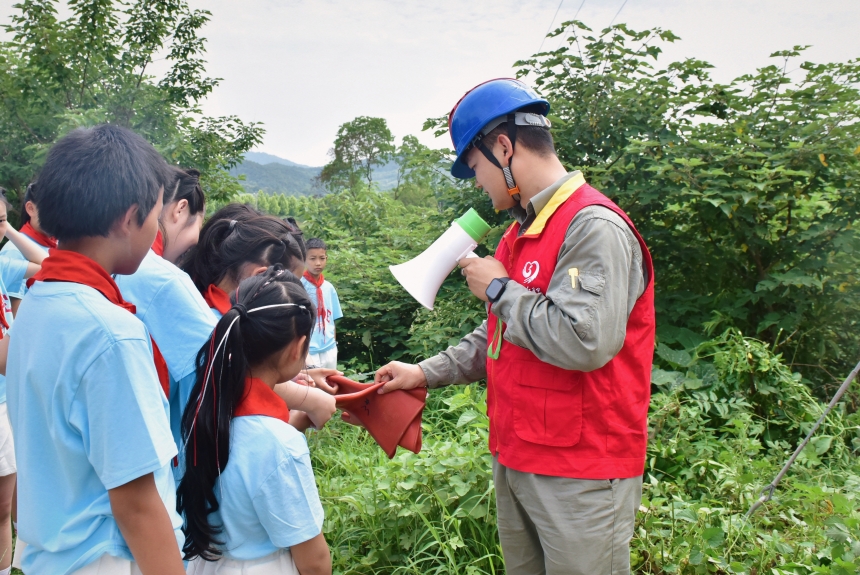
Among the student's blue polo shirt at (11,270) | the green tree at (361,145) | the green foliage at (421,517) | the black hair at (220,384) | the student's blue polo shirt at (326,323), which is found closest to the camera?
the black hair at (220,384)

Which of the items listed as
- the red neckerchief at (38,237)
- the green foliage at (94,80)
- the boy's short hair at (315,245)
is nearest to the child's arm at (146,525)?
the red neckerchief at (38,237)

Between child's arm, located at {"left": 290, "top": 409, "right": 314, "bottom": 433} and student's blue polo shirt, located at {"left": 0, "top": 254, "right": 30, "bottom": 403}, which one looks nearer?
child's arm, located at {"left": 290, "top": 409, "right": 314, "bottom": 433}

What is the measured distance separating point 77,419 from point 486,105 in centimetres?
135

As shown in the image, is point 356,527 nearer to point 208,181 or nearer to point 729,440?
point 729,440

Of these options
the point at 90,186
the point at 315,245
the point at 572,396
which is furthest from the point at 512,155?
the point at 315,245

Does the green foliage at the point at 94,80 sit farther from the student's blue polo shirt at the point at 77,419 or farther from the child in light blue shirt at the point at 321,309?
the student's blue polo shirt at the point at 77,419

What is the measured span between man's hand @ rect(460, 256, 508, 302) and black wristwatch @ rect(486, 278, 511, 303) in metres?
0.05

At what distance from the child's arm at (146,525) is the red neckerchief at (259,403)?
1.47ft

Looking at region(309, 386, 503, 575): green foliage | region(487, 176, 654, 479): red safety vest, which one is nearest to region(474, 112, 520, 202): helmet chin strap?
region(487, 176, 654, 479): red safety vest

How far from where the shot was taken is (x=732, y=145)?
448cm

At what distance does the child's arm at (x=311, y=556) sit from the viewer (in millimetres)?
1718

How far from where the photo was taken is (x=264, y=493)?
168 centimetres

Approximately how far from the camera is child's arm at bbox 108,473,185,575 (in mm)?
1282

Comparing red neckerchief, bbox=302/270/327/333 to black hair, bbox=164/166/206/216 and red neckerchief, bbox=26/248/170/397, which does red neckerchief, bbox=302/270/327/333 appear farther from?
red neckerchief, bbox=26/248/170/397
